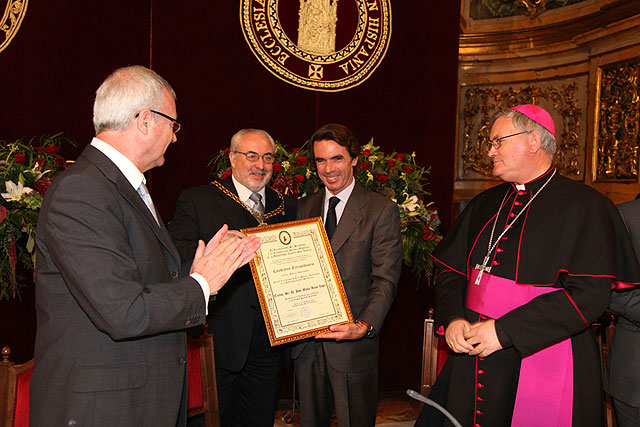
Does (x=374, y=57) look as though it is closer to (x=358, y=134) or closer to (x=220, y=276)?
(x=358, y=134)

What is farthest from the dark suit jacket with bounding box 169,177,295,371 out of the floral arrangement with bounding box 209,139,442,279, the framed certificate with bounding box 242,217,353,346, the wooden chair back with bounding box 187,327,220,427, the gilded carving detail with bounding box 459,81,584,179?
the gilded carving detail with bounding box 459,81,584,179

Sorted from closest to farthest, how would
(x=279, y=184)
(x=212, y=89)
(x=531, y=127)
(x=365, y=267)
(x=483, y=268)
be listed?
1. (x=531, y=127)
2. (x=483, y=268)
3. (x=365, y=267)
4. (x=279, y=184)
5. (x=212, y=89)

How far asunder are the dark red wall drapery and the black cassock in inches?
105

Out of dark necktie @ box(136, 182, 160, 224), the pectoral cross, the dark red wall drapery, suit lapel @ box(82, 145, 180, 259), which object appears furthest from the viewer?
the dark red wall drapery

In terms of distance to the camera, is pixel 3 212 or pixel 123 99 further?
pixel 3 212

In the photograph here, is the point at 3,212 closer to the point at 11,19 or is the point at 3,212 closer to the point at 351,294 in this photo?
the point at 11,19

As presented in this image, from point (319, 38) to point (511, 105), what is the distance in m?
5.48

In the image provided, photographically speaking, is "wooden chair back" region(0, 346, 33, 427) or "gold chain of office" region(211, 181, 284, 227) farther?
"gold chain of office" region(211, 181, 284, 227)

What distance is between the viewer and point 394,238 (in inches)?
126

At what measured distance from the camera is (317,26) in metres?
5.23

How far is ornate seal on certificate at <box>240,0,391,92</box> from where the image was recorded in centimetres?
509

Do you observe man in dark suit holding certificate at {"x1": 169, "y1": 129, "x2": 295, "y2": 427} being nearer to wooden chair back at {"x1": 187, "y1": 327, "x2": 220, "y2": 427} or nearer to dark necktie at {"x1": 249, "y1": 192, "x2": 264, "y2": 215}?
dark necktie at {"x1": 249, "y1": 192, "x2": 264, "y2": 215}

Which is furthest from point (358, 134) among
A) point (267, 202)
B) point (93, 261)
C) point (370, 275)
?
point (93, 261)

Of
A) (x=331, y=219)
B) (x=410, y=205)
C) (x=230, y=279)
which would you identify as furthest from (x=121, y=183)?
(x=410, y=205)
